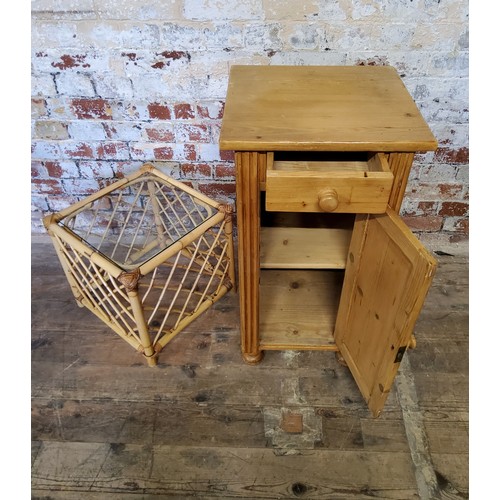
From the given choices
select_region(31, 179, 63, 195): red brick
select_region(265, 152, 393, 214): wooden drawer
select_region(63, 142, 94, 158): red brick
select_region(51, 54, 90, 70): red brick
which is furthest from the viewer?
select_region(31, 179, 63, 195): red brick

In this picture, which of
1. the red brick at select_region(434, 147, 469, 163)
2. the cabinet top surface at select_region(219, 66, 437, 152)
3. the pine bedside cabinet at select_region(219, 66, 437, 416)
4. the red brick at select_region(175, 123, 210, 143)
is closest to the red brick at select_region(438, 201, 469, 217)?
the red brick at select_region(434, 147, 469, 163)

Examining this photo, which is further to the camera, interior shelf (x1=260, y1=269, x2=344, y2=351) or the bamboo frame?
interior shelf (x1=260, y1=269, x2=344, y2=351)

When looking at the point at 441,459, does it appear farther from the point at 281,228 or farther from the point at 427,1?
the point at 427,1

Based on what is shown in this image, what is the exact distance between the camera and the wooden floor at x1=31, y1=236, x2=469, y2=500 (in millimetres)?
1086

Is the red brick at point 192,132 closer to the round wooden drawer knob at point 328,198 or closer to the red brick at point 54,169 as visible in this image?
the red brick at point 54,169

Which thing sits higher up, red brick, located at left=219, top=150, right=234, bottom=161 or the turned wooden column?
the turned wooden column

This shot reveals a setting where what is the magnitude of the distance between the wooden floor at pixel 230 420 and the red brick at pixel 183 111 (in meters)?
0.69

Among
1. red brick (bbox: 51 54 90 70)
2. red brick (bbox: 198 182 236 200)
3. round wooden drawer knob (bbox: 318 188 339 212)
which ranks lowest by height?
red brick (bbox: 198 182 236 200)

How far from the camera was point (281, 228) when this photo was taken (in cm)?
126

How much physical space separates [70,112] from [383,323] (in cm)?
119

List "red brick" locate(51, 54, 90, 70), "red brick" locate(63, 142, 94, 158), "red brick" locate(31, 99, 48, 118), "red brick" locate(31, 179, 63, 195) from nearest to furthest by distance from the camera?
"red brick" locate(51, 54, 90, 70), "red brick" locate(31, 99, 48, 118), "red brick" locate(63, 142, 94, 158), "red brick" locate(31, 179, 63, 195)

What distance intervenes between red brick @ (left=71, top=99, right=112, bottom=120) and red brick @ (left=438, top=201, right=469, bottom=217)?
1250 millimetres

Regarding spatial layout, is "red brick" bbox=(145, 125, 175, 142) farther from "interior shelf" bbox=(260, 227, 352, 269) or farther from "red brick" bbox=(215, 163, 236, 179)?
"interior shelf" bbox=(260, 227, 352, 269)

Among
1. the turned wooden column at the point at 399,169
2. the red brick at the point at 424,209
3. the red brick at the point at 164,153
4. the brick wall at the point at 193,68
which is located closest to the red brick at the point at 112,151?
the brick wall at the point at 193,68
